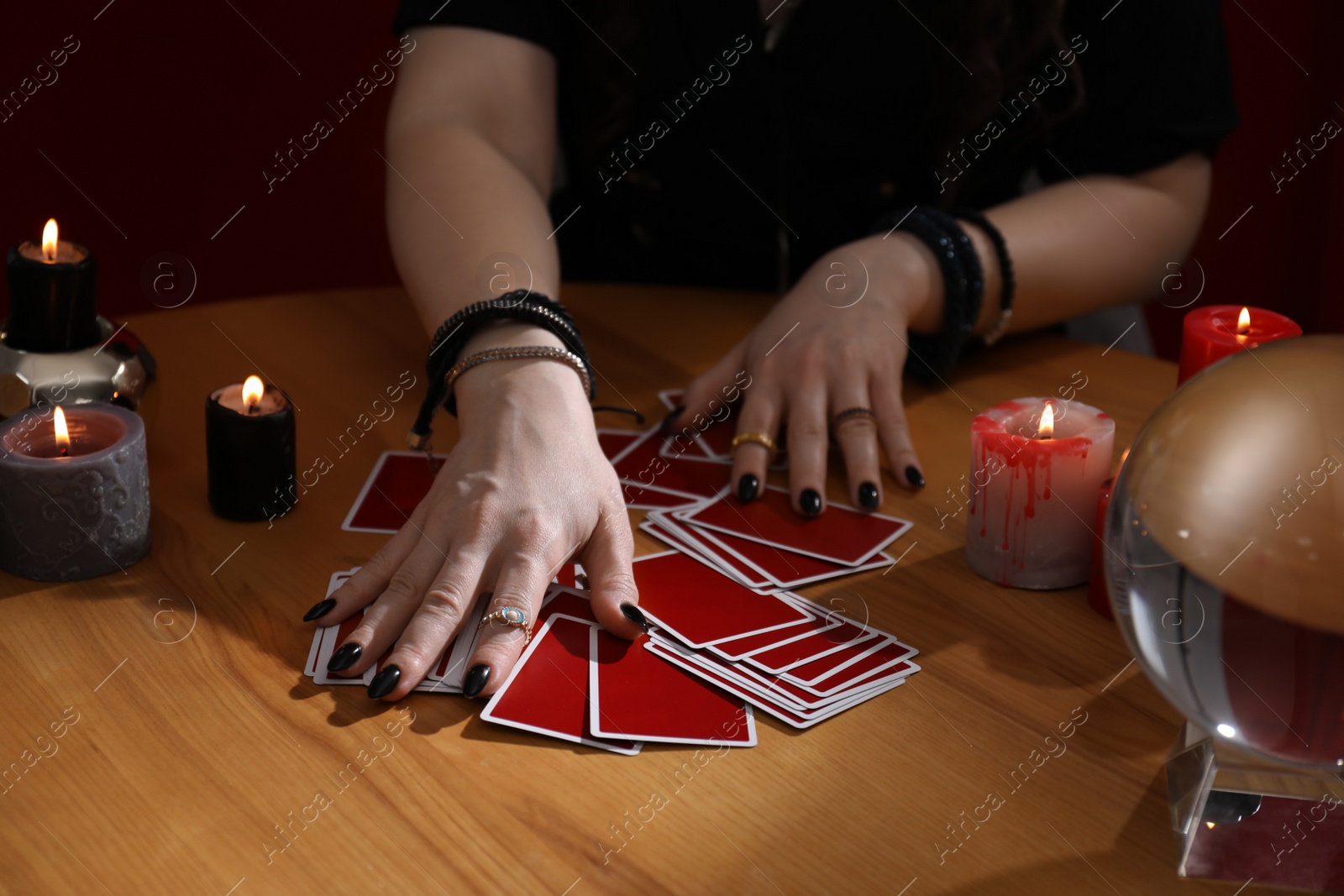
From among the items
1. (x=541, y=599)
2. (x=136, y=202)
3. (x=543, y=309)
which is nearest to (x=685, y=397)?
(x=543, y=309)

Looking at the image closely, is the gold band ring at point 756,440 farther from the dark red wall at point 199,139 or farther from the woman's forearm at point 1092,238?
the dark red wall at point 199,139

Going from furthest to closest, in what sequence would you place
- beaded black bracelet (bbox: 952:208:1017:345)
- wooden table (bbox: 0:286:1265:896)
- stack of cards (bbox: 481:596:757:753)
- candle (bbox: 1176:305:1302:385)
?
beaded black bracelet (bbox: 952:208:1017:345) < candle (bbox: 1176:305:1302:385) < stack of cards (bbox: 481:596:757:753) < wooden table (bbox: 0:286:1265:896)

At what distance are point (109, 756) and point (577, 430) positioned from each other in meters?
0.44

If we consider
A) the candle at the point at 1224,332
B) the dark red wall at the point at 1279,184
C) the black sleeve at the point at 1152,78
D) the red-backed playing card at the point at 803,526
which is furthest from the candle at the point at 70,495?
the dark red wall at the point at 1279,184

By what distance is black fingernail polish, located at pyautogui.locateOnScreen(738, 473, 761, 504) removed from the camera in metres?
1.07

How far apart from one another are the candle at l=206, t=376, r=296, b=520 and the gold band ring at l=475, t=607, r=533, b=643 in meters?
0.28

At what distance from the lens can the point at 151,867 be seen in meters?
0.65

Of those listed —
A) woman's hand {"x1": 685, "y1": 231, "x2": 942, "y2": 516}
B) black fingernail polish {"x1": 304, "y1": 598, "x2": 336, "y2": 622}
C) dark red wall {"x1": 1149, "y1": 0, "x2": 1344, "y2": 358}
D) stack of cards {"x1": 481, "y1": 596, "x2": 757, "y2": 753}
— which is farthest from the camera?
dark red wall {"x1": 1149, "y1": 0, "x2": 1344, "y2": 358}

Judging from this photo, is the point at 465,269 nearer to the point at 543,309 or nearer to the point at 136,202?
the point at 543,309

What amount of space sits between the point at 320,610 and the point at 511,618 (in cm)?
15

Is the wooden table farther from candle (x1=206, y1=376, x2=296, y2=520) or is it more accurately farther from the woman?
the woman

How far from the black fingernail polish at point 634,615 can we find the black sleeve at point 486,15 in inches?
34.1

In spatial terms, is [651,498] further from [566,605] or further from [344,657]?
[344,657]

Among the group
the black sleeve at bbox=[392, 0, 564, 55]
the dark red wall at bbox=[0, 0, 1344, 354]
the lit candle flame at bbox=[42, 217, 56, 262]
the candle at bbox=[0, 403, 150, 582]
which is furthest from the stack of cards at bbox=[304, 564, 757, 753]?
the dark red wall at bbox=[0, 0, 1344, 354]
